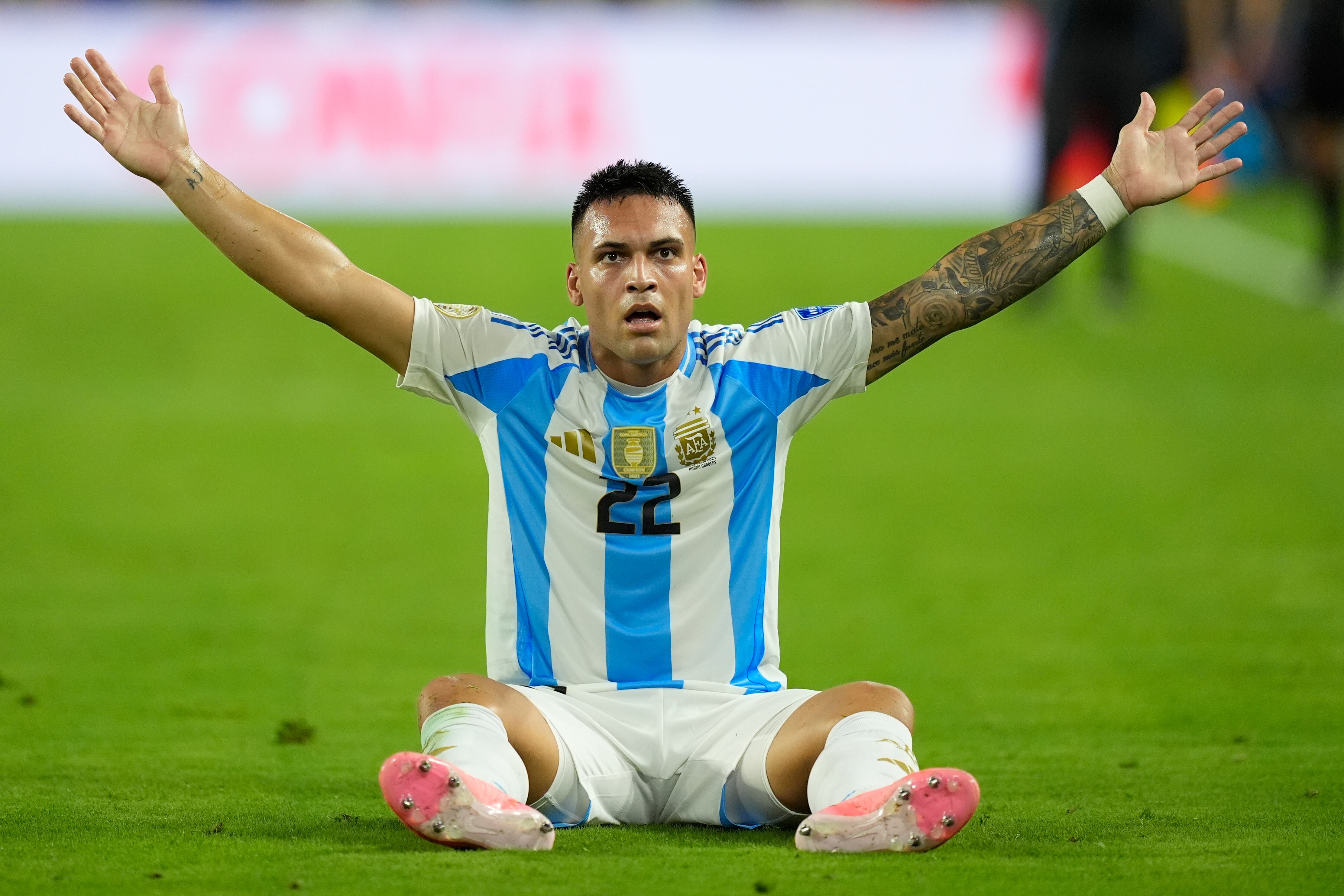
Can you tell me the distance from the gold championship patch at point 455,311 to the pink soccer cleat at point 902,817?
1567 mm

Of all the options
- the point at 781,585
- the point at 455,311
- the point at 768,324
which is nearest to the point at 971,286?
the point at 768,324

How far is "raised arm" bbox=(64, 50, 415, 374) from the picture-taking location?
14.5ft

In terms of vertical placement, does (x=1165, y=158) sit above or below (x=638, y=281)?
above

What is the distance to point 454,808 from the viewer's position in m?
3.87

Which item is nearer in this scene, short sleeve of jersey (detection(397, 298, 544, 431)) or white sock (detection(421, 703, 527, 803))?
white sock (detection(421, 703, 527, 803))

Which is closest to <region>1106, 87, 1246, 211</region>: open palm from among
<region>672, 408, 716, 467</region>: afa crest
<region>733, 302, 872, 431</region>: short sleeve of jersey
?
<region>733, 302, 872, 431</region>: short sleeve of jersey

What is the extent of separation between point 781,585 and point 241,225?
4042mm

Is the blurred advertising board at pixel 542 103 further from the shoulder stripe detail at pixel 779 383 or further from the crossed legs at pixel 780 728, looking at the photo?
the crossed legs at pixel 780 728

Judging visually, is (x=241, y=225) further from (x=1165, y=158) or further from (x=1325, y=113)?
(x=1325, y=113)

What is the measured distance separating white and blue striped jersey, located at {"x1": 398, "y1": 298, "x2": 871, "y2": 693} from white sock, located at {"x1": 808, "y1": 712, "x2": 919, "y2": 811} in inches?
17.2

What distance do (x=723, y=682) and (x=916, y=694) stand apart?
1.95 m

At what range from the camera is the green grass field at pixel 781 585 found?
412 cm

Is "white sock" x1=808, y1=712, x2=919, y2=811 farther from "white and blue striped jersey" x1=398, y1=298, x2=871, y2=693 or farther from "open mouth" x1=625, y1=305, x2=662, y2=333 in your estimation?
"open mouth" x1=625, y1=305, x2=662, y2=333

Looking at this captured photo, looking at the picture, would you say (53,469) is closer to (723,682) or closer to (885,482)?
(885,482)
